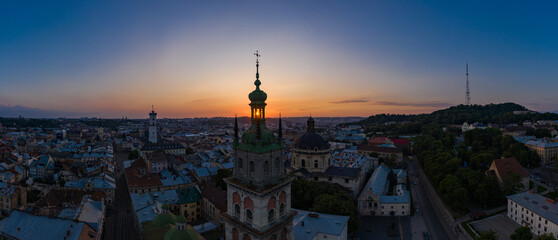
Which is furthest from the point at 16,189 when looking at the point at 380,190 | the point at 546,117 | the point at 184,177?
the point at 546,117

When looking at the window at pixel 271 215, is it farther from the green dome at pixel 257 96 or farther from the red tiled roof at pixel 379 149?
the red tiled roof at pixel 379 149

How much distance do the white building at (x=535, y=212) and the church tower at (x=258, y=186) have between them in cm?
4996

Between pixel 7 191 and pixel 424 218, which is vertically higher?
pixel 7 191

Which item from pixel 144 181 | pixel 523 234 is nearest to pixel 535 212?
pixel 523 234

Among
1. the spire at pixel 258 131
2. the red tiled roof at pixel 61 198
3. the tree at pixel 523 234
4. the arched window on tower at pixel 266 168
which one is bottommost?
the tree at pixel 523 234

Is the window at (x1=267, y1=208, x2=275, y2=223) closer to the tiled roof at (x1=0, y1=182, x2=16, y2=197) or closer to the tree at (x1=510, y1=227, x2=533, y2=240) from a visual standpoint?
the tree at (x1=510, y1=227, x2=533, y2=240)

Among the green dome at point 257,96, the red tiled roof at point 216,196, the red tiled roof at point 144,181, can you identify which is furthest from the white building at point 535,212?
the red tiled roof at point 144,181

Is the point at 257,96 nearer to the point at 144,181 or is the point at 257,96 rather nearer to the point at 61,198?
the point at 61,198

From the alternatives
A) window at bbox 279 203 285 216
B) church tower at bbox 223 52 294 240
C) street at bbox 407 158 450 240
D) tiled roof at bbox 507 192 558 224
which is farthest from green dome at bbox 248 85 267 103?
tiled roof at bbox 507 192 558 224

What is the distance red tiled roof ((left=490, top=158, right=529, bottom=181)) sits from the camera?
6831cm

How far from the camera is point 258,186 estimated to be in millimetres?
23922

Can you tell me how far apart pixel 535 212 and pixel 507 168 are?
23.7 metres

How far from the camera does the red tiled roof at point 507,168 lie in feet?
224

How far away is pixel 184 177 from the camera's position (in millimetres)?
80375
